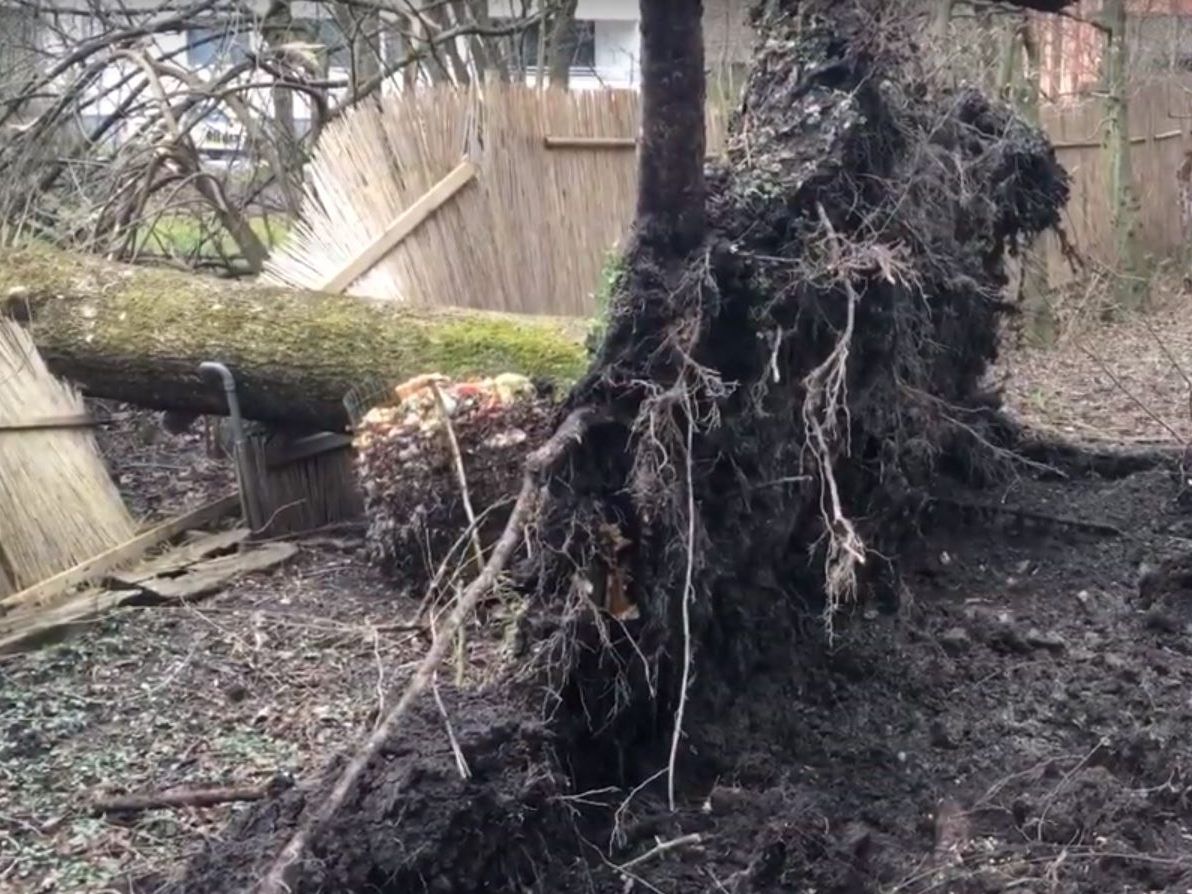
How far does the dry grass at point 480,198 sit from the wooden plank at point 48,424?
3.98 ft

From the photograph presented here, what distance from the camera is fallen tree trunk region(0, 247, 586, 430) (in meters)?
6.46

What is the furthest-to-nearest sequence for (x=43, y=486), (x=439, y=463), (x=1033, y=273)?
1. (x=1033, y=273)
2. (x=43, y=486)
3. (x=439, y=463)

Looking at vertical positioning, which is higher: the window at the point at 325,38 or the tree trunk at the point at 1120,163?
the window at the point at 325,38

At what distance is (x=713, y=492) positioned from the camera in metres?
4.19

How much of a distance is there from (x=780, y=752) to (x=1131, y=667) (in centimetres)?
133

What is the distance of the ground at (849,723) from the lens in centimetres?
371

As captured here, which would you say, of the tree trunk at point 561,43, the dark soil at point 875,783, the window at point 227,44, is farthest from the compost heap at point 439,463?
the tree trunk at point 561,43

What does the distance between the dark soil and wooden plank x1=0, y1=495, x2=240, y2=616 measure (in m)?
2.23

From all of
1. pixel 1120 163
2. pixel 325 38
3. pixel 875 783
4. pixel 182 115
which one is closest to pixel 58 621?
pixel 875 783

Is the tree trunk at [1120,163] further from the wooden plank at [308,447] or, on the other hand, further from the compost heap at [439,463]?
the compost heap at [439,463]

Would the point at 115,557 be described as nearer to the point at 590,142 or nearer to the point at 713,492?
the point at 713,492

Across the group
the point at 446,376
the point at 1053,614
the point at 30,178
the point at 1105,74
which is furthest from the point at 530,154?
the point at 1105,74

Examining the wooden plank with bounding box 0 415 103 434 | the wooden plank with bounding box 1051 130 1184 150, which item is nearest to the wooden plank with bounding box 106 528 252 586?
the wooden plank with bounding box 0 415 103 434

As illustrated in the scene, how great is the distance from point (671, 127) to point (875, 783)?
6.22 feet
